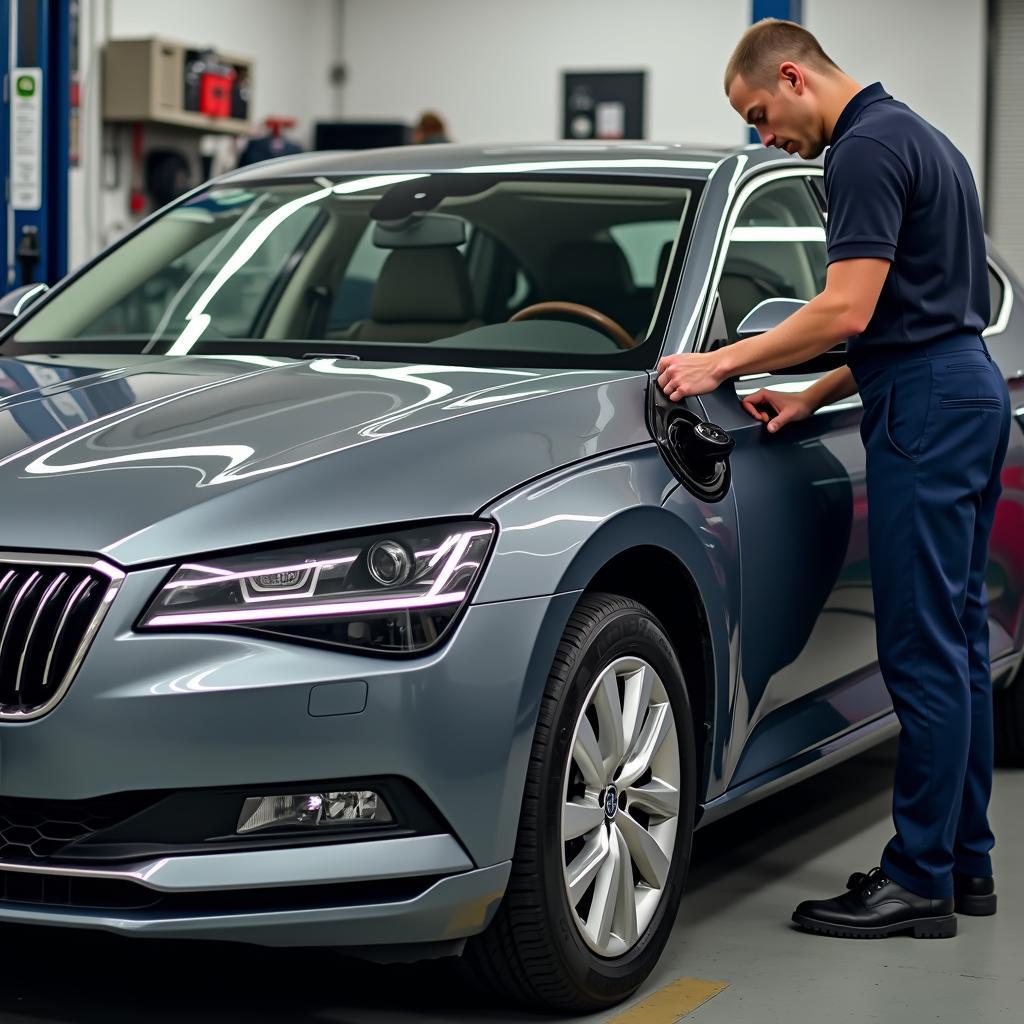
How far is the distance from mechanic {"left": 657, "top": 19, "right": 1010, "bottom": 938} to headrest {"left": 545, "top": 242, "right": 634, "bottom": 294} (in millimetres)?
707

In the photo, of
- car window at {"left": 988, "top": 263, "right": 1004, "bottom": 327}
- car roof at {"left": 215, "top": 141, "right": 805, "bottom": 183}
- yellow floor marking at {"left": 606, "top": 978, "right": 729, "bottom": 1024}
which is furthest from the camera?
car window at {"left": 988, "top": 263, "right": 1004, "bottom": 327}

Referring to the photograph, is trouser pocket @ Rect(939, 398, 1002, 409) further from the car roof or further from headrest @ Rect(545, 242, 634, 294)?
headrest @ Rect(545, 242, 634, 294)

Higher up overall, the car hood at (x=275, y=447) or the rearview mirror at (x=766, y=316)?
the rearview mirror at (x=766, y=316)

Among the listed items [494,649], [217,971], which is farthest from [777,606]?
[217,971]

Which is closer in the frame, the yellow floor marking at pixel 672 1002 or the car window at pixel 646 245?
the yellow floor marking at pixel 672 1002

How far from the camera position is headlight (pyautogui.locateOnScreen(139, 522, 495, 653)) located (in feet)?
7.61

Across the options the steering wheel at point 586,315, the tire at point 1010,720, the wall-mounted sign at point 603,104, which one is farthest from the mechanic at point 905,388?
the wall-mounted sign at point 603,104

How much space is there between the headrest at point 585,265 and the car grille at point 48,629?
1759 mm

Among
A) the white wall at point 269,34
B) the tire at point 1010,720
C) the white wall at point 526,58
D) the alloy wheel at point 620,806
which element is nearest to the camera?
the alloy wheel at point 620,806

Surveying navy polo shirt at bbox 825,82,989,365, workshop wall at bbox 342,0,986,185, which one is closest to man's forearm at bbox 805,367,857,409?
navy polo shirt at bbox 825,82,989,365

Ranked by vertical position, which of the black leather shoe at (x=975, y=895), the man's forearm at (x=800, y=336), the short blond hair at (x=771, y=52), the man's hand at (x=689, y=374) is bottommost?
the black leather shoe at (x=975, y=895)

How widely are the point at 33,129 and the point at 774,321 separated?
4078 mm

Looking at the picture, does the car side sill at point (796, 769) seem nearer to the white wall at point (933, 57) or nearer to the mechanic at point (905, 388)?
the mechanic at point (905, 388)

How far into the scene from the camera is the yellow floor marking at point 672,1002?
8.97 feet
